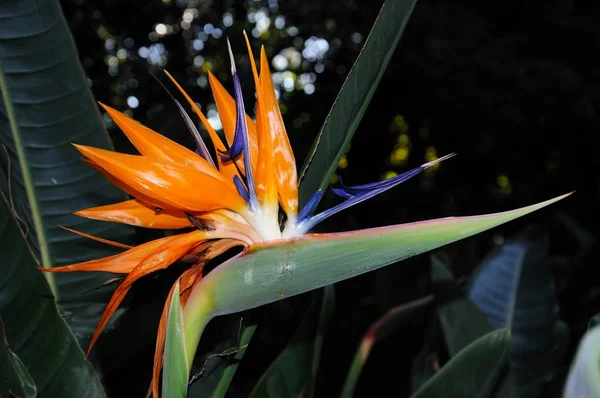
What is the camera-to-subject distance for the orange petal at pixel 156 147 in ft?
1.36

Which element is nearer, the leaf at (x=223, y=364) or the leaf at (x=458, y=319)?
the leaf at (x=223, y=364)

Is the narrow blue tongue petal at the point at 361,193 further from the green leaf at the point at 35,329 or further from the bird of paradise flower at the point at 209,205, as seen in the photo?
the green leaf at the point at 35,329

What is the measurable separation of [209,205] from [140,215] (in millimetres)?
58

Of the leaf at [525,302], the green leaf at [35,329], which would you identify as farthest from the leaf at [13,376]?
the leaf at [525,302]

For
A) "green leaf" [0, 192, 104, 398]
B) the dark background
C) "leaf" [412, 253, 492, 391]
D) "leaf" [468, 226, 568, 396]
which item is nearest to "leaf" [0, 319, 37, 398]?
"green leaf" [0, 192, 104, 398]

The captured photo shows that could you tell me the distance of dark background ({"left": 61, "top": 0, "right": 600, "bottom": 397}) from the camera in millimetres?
2143

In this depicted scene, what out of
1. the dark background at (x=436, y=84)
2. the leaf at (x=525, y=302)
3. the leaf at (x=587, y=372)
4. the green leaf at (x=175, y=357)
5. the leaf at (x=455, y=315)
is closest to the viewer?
the leaf at (x=587, y=372)

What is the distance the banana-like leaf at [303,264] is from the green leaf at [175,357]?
0.8 inches

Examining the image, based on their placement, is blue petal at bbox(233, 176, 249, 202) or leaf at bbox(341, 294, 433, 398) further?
leaf at bbox(341, 294, 433, 398)

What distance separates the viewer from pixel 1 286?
0.48 metres

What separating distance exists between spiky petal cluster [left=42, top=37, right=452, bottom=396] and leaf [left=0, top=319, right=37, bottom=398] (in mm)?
64

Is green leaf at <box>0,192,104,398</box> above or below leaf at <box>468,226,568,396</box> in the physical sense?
above

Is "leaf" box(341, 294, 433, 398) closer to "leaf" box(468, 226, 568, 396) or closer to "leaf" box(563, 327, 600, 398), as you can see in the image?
"leaf" box(468, 226, 568, 396)

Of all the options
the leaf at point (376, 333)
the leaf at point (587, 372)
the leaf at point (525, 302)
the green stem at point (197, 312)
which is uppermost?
the leaf at point (587, 372)
